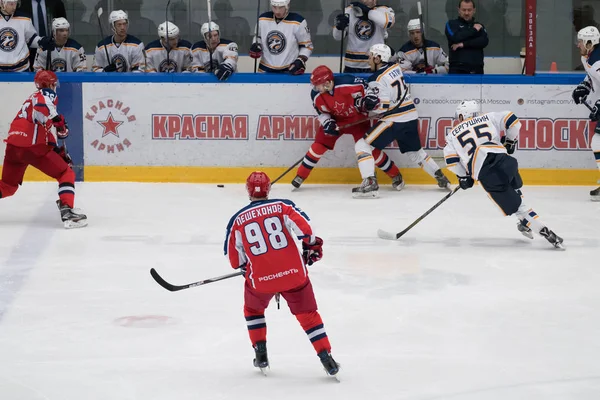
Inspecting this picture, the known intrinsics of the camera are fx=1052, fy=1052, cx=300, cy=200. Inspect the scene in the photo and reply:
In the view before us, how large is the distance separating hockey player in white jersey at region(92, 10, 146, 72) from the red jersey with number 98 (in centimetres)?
525

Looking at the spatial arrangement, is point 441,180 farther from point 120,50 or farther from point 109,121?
point 120,50

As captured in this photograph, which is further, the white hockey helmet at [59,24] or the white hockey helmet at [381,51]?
the white hockey helmet at [59,24]

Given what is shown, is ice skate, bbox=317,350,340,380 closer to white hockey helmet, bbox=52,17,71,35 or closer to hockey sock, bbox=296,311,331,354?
hockey sock, bbox=296,311,331,354

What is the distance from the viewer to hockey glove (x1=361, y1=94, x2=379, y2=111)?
7809 mm

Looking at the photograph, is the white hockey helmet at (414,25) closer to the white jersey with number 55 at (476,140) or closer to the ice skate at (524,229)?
the white jersey with number 55 at (476,140)

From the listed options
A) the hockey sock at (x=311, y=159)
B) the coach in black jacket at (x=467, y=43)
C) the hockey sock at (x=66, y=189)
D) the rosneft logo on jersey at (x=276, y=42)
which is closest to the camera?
the hockey sock at (x=66, y=189)

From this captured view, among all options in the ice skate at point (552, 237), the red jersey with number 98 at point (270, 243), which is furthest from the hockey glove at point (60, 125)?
the red jersey with number 98 at point (270, 243)

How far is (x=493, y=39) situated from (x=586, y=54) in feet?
6.35

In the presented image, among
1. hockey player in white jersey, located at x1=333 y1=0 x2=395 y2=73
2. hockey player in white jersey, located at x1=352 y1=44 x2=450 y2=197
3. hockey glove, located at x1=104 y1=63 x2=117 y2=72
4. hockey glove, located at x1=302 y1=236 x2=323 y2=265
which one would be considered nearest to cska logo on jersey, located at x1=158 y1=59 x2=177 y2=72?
hockey glove, located at x1=104 y1=63 x2=117 y2=72

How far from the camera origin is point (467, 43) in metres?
8.42

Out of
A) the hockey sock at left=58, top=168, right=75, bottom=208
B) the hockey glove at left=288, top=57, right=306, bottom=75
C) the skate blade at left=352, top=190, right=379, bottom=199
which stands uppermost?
the hockey glove at left=288, top=57, right=306, bottom=75

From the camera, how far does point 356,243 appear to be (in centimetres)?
642

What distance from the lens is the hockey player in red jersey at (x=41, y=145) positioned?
266 inches

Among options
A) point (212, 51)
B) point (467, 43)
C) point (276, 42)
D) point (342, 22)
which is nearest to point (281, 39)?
point (276, 42)
